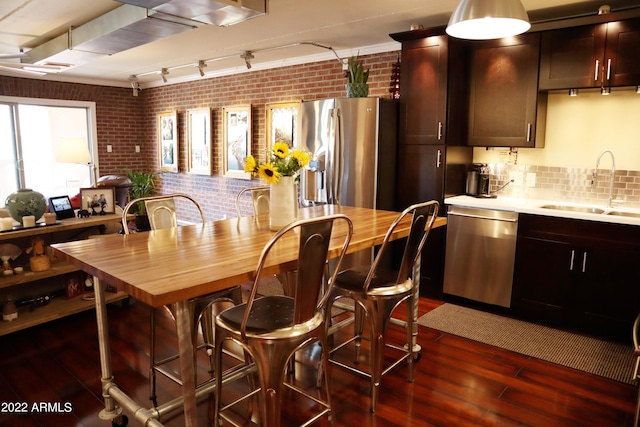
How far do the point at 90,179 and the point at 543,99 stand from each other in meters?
6.87

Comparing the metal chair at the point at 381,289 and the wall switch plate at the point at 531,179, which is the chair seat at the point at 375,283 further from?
the wall switch plate at the point at 531,179

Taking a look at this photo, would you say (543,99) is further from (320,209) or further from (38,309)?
(38,309)

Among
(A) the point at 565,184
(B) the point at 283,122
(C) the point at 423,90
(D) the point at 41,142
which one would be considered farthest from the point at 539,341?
(D) the point at 41,142

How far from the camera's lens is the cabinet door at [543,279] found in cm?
331

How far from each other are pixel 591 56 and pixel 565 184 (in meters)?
1.05

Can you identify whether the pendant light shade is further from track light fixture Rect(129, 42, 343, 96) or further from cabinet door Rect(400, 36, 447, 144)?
track light fixture Rect(129, 42, 343, 96)

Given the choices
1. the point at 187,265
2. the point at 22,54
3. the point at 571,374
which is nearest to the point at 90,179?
the point at 22,54

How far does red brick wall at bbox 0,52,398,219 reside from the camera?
5.18m

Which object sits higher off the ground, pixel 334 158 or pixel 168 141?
pixel 168 141

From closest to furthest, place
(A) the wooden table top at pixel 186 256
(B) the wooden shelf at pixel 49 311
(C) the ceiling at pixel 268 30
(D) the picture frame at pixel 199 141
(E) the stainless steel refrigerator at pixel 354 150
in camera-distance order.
Answer: (A) the wooden table top at pixel 186 256 → (B) the wooden shelf at pixel 49 311 → (C) the ceiling at pixel 268 30 → (E) the stainless steel refrigerator at pixel 354 150 → (D) the picture frame at pixel 199 141

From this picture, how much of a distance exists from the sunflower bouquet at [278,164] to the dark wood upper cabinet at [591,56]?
Answer: 7.59 feet

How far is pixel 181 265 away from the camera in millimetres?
1684

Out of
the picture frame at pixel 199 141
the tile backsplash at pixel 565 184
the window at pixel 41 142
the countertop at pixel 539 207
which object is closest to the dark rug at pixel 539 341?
the countertop at pixel 539 207

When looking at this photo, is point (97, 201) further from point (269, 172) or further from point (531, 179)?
point (531, 179)
